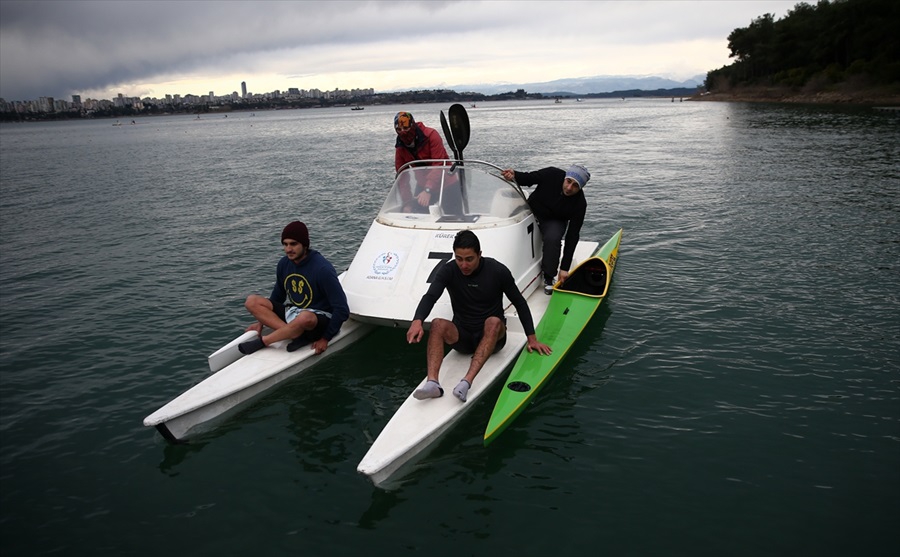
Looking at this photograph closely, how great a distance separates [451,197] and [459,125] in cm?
195

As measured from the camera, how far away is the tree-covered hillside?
2586 inches

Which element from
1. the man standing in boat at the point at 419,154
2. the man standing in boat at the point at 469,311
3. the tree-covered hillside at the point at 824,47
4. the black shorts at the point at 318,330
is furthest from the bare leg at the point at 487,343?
the tree-covered hillside at the point at 824,47

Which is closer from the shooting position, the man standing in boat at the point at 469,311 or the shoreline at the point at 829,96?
the man standing in boat at the point at 469,311

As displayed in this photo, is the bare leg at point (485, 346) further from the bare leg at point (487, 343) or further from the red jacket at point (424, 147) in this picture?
the red jacket at point (424, 147)

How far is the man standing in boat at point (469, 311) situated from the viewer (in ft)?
19.6

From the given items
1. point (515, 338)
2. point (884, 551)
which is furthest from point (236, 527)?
point (884, 551)

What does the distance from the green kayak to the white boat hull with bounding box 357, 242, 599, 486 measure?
0.74 feet

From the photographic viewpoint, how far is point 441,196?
28.0 feet

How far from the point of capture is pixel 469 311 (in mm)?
6500

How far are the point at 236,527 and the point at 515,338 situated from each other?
381cm

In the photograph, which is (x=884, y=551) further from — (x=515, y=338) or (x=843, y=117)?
(x=843, y=117)

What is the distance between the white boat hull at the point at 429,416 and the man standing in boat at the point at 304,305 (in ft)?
4.91

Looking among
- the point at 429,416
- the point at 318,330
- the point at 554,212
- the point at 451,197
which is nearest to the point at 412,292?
the point at 318,330

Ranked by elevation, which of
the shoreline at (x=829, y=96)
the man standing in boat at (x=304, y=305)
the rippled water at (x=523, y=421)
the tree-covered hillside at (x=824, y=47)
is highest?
the tree-covered hillside at (x=824, y=47)
